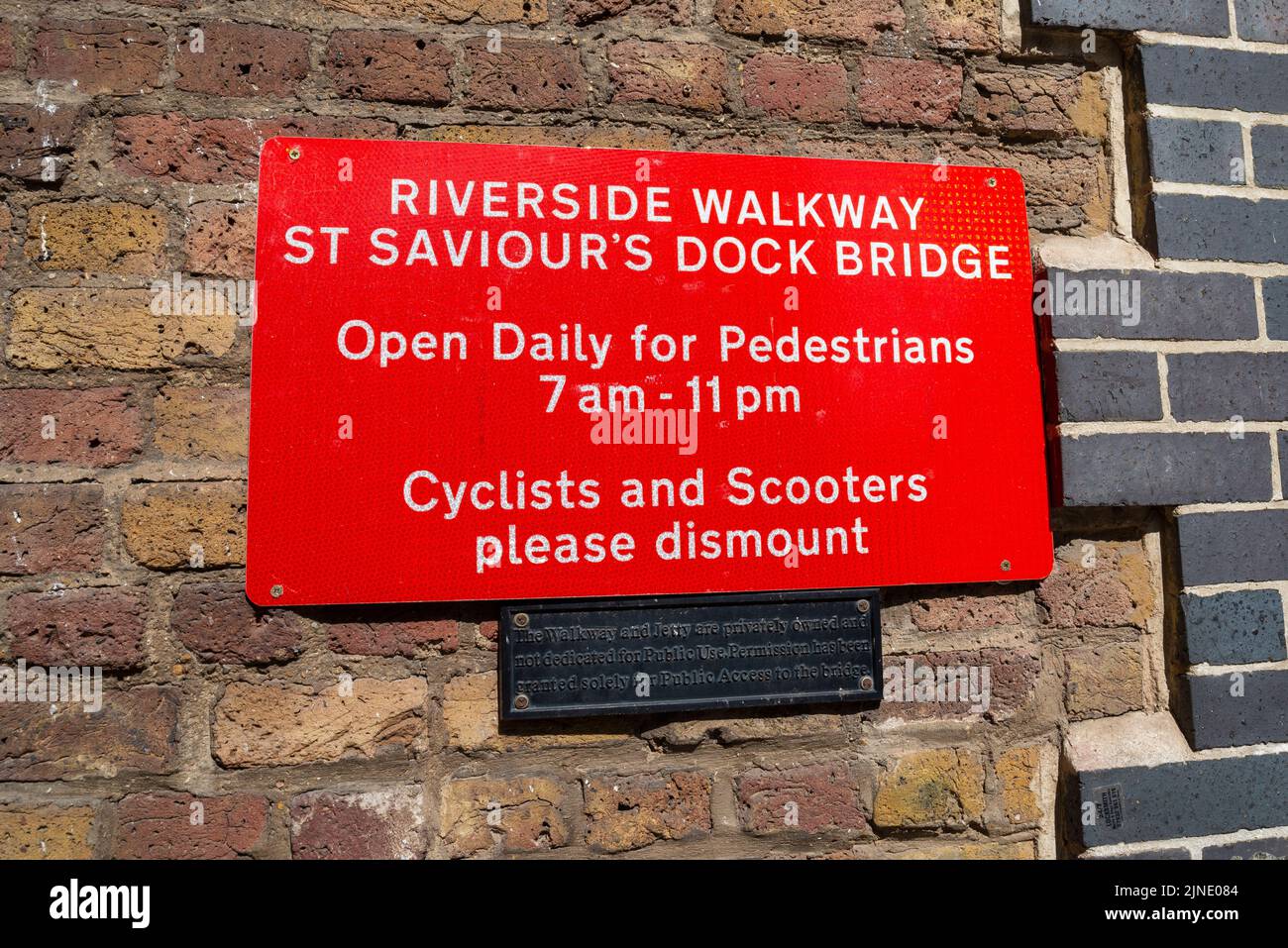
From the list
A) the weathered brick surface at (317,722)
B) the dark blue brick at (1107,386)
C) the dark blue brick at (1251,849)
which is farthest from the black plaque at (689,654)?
the dark blue brick at (1251,849)

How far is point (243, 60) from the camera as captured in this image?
3.68 feet

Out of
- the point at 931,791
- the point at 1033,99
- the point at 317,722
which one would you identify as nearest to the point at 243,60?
the point at 317,722

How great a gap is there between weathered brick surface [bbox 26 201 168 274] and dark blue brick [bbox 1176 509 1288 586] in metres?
1.54

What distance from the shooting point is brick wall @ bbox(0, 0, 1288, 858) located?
1.06 m

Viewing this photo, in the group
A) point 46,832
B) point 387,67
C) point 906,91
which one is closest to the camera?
point 46,832

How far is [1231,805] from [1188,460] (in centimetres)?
51

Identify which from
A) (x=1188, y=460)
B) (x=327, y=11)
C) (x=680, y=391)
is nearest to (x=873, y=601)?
(x=680, y=391)

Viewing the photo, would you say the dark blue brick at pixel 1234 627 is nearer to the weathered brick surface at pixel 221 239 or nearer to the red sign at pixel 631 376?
the red sign at pixel 631 376

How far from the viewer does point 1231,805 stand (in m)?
1.16

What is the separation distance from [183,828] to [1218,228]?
1.72m

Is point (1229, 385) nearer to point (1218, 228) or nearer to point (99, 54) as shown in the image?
point (1218, 228)

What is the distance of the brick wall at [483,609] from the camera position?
3.47 ft

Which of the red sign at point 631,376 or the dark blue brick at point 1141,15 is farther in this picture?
the dark blue brick at point 1141,15
